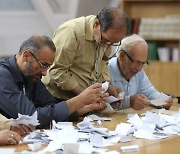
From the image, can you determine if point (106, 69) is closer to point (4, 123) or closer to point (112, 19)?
point (112, 19)

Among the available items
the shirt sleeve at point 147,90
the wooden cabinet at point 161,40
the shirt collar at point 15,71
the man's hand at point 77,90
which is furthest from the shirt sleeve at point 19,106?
the wooden cabinet at point 161,40

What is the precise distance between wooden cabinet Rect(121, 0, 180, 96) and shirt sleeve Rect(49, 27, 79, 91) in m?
3.24

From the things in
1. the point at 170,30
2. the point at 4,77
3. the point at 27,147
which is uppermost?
the point at 4,77

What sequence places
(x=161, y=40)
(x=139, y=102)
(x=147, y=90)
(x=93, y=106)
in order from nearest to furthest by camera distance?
(x=93, y=106) < (x=139, y=102) < (x=147, y=90) < (x=161, y=40)

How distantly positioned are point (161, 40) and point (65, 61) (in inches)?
136

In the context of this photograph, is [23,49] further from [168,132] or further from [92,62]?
[168,132]

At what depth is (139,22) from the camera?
6578 millimetres

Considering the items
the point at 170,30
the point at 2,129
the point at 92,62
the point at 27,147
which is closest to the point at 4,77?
the point at 2,129

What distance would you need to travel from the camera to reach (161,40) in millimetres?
6570

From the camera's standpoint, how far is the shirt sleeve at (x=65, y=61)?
3363 mm

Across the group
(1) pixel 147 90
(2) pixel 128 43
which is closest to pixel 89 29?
(2) pixel 128 43

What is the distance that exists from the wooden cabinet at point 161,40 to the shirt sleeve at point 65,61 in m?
3.24

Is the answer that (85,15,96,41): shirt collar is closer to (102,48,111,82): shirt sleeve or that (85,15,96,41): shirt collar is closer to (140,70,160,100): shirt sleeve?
(102,48,111,82): shirt sleeve

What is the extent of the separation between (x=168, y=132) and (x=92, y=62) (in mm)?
967
